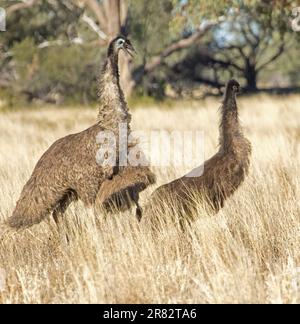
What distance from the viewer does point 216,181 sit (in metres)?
5.20

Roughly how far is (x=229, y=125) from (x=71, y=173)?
4.70 ft

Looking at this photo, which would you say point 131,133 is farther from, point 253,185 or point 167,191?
point 253,185

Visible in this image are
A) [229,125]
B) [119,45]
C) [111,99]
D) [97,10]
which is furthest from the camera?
[97,10]

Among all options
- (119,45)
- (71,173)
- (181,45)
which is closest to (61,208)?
(71,173)

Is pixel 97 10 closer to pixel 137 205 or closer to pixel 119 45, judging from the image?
pixel 119 45

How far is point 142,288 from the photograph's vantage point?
3854 millimetres

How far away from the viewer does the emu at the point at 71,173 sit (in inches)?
193

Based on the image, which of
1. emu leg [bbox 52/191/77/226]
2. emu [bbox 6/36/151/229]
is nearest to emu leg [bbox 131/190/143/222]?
emu [bbox 6/36/151/229]

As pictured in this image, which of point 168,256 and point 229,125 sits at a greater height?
point 229,125

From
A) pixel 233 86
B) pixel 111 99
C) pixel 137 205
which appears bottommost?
pixel 137 205

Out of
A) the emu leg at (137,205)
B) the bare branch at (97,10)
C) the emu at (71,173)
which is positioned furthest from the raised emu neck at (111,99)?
the bare branch at (97,10)

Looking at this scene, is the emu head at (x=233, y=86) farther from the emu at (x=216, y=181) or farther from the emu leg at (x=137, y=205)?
the emu leg at (x=137, y=205)
